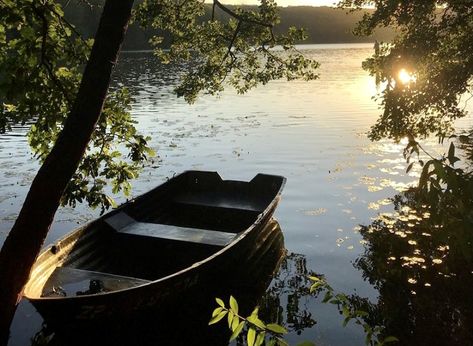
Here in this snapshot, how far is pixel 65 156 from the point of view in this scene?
22.4 feet

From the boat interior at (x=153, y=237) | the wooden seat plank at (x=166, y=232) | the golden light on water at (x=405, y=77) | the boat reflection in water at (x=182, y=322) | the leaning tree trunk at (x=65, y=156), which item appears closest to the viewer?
the leaning tree trunk at (x=65, y=156)

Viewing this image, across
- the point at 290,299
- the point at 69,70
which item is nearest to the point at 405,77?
the point at 290,299

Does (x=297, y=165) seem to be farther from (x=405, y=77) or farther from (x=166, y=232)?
(x=166, y=232)

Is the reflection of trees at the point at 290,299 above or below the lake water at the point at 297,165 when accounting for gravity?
below

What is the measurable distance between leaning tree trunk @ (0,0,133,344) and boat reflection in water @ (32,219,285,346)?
1.39 m

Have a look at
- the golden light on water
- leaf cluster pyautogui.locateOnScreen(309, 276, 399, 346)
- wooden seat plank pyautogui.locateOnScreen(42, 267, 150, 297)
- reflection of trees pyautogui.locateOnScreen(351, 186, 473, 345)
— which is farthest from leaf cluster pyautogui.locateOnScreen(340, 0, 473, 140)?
leaf cluster pyautogui.locateOnScreen(309, 276, 399, 346)

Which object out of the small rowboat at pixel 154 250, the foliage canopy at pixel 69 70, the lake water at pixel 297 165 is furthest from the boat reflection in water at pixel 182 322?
the foliage canopy at pixel 69 70

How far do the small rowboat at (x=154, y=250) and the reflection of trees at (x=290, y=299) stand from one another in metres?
1.12

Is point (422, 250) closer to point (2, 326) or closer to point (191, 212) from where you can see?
point (191, 212)

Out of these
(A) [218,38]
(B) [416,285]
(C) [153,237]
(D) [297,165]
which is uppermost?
(A) [218,38]

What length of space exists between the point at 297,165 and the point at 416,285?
12866 mm

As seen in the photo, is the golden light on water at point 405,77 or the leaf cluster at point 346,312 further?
the golden light on water at point 405,77

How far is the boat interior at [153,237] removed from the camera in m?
8.49

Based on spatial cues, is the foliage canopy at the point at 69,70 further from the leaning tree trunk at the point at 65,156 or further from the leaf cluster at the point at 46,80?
the leaning tree trunk at the point at 65,156
